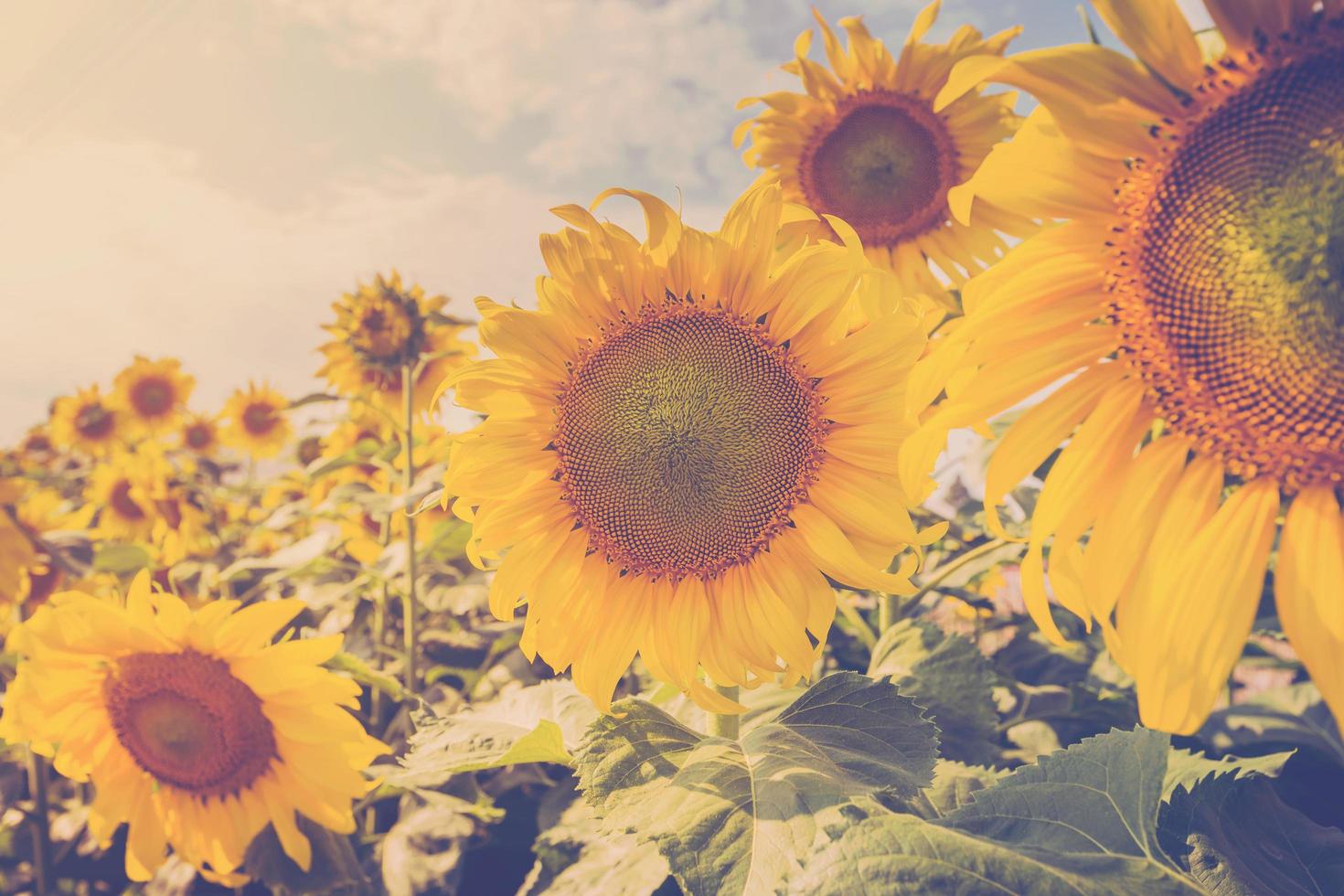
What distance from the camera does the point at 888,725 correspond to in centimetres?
135

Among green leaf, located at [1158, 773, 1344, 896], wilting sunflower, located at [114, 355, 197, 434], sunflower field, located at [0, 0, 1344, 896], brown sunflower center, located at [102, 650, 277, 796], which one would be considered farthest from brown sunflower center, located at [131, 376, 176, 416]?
green leaf, located at [1158, 773, 1344, 896]

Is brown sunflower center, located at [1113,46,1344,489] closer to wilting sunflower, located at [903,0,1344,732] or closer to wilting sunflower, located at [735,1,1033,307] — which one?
wilting sunflower, located at [903,0,1344,732]

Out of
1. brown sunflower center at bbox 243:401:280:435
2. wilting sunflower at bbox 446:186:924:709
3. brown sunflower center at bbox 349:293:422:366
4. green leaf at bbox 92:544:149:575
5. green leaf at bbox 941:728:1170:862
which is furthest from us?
brown sunflower center at bbox 243:401:280:435

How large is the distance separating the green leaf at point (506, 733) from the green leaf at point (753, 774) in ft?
0.40

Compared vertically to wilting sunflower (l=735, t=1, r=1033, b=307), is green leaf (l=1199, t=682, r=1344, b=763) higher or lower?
lower

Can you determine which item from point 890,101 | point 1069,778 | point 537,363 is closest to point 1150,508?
point 1069,778

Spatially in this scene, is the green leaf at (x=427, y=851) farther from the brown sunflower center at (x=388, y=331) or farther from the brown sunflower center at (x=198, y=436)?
the brown sunflower center at (x=198, y=436)

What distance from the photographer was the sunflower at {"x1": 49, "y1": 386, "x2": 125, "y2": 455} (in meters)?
7.75

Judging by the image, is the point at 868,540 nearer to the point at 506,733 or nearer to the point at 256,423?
the point at 506,733

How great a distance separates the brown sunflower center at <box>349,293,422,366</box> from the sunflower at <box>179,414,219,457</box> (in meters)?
5.22

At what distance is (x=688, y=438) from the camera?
4.71ft

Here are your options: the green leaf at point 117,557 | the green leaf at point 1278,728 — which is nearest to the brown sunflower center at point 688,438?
the green leaf at point 1278,728

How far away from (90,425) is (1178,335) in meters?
9.12

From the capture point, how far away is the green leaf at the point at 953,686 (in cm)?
178
